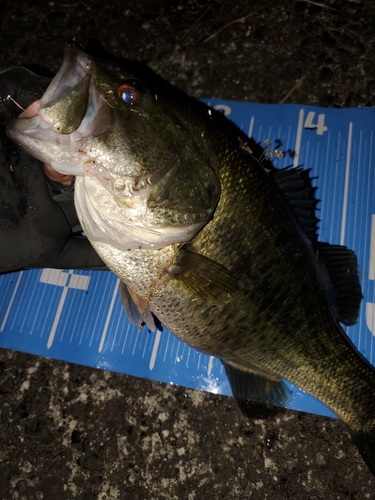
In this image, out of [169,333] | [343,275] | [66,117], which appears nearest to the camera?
[66,117]

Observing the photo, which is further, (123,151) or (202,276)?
(202,276)

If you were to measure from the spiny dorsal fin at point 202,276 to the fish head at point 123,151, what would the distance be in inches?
3.7

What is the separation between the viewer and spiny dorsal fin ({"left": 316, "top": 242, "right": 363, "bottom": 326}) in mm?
1830

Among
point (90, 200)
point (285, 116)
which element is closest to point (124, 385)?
point (90, 200)

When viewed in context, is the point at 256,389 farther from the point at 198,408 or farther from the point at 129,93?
the point at 129,93

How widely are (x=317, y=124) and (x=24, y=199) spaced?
72.7 inches

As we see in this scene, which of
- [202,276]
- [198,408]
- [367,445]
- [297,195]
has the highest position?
[297,195]

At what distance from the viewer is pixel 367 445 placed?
178cm

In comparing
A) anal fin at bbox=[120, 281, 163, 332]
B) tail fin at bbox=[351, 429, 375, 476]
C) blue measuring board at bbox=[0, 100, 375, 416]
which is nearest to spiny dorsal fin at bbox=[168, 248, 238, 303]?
anal fin at bbox=[120, 281, 163, 332]

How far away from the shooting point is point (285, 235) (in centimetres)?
159

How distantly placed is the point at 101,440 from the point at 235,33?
2.83 meters

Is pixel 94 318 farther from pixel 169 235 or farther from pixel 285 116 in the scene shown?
pixel 285 116

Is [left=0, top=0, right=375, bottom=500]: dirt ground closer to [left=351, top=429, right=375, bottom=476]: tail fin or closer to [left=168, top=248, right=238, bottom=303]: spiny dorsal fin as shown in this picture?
[left=351, top=429, right=375, bottom=476]: tail fin

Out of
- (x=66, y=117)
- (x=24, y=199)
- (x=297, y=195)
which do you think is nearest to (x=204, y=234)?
(x=297, y=195)
